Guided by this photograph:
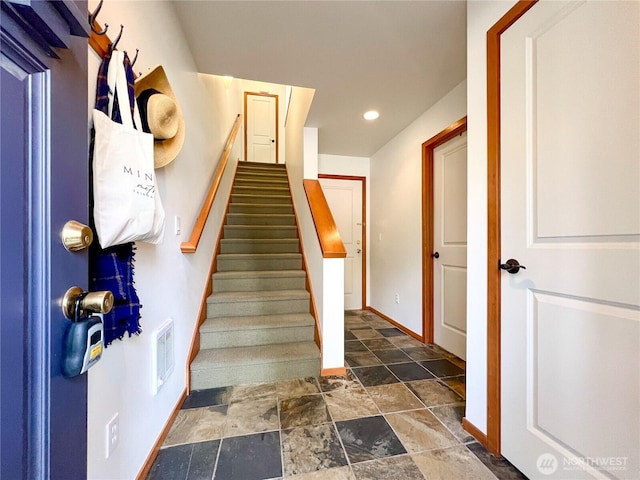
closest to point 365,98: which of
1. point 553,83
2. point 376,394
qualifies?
point 553,83

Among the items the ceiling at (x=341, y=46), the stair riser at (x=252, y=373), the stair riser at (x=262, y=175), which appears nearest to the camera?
the ceiling at (x=341, y=46)

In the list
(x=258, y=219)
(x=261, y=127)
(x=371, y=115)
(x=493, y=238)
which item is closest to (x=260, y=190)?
(x=258, y=219)

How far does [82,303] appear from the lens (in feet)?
1.50

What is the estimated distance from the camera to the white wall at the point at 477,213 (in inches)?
50.3

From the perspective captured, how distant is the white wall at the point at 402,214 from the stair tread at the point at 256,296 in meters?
1.20

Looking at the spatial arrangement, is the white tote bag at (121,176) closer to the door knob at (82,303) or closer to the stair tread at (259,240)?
the door knob at (82,303)

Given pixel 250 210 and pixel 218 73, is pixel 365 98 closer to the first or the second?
pixel 218 73

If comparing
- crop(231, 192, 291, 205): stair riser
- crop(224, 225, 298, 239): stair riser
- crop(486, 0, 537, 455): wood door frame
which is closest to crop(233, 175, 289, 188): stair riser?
crop(231, 192, 291, 205): stair riser

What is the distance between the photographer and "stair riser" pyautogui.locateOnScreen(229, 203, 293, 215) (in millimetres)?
3411

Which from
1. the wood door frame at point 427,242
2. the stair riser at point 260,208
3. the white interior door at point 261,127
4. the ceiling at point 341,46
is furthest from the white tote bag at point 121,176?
the white interior door at point 261,127

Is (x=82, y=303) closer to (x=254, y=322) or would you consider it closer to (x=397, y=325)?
(x=254, y=322)

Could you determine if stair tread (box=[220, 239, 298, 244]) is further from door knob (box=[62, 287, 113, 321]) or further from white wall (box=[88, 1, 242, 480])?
door knob (box=[62, 287, 113, 321])

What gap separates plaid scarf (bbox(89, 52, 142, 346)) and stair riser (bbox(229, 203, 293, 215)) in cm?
248

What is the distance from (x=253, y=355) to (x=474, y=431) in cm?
139
